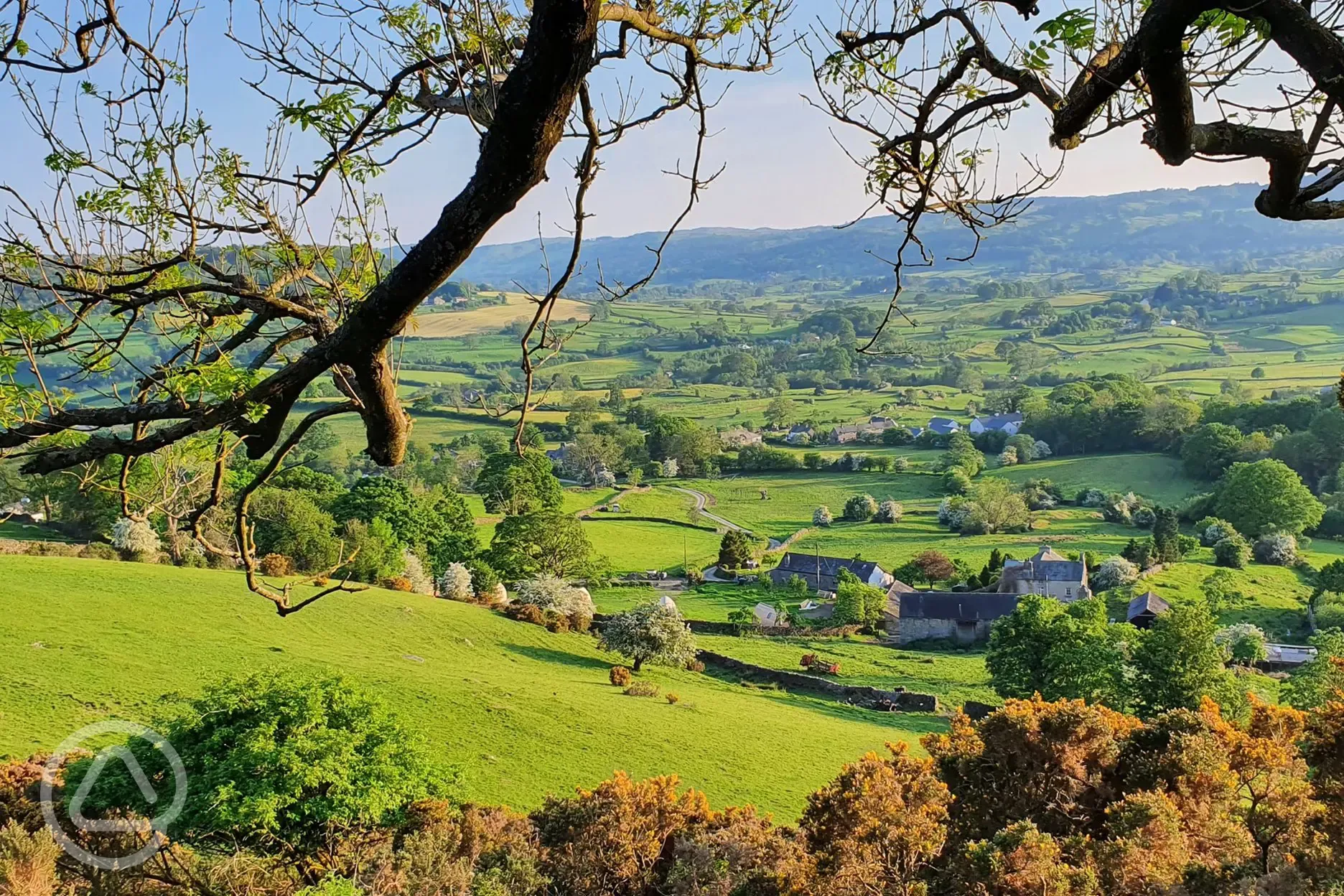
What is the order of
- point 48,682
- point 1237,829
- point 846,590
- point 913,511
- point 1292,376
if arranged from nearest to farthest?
point 1237,829 → point 48,682 → point 846,590 → point 913,511 → point 1292,376

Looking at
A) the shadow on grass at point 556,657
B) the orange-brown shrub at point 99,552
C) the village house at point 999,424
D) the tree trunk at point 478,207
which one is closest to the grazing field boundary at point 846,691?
the shadow on grass at point 556,657

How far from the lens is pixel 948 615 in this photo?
4209cm

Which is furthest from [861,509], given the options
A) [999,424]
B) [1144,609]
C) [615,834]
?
[615,834]

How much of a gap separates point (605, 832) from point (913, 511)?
172ft

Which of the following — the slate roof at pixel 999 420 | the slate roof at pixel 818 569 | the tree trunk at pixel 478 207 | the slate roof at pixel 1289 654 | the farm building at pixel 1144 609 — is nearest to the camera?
the tree trunk at pixel 478 207

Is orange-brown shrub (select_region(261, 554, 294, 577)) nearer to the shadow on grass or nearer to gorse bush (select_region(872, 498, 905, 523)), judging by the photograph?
the shadow on grass

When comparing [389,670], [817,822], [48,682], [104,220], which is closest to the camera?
[104,220]

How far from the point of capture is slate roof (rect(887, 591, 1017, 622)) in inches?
1654

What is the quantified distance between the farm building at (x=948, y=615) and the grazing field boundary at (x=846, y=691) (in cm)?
1032

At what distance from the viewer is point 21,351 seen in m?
3.40

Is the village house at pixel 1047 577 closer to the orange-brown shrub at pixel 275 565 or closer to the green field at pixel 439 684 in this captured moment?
the green field at pixel 439 684

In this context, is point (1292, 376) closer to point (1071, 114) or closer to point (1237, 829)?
point (1237, 829)

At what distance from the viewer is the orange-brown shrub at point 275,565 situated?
107 ft

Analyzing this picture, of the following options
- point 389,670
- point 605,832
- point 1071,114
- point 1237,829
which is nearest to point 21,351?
point 1071,114
